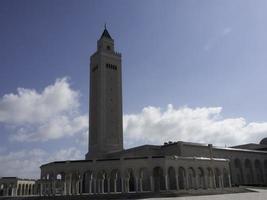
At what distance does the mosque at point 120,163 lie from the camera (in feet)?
172

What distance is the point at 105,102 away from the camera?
2953 inches

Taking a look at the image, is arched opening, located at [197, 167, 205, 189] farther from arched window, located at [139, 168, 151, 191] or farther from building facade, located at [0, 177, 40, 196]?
building facade, located at [0, 177, 40, 196]

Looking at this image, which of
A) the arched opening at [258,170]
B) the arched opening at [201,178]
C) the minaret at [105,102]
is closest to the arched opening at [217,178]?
the arched opening at [201,178]

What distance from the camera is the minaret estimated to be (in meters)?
72.8

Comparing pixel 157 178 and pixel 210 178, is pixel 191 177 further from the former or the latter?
pixel 157 178

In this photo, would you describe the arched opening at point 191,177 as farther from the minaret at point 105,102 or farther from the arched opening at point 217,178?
the minaret at point 105,102

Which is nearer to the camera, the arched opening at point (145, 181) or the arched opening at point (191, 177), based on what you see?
the arched opening at point (145, 181)

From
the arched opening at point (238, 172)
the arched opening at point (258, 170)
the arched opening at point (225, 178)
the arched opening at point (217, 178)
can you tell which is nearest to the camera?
the arched opening at point (217, 178)

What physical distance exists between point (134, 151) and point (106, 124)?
10387 millimetres

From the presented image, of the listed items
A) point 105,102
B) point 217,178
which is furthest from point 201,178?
point 105,102

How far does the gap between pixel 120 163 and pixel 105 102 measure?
81.6 ft

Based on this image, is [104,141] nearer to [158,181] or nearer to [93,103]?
[93,103]

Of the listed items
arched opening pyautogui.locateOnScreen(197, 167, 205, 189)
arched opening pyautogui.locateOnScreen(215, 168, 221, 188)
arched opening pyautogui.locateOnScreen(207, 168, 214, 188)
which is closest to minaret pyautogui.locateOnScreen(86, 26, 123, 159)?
arched opening pyautogui.locateOnScreen(197, 167, 205, 189)

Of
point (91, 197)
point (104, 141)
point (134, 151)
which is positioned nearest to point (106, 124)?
point (104, 141)
